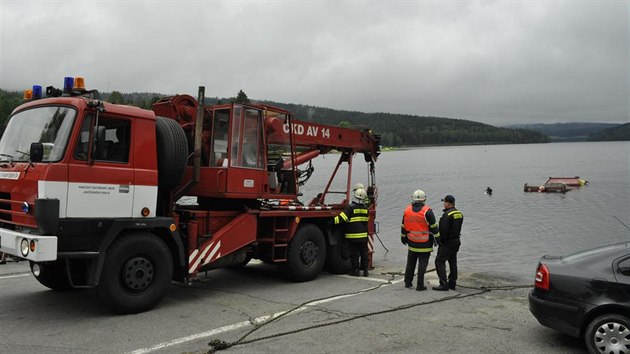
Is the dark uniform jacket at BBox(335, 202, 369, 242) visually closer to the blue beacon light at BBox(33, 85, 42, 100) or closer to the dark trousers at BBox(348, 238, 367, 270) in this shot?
the dark trousers at BBox(348, 238, 367, 270)

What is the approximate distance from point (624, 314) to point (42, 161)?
23.4 ft

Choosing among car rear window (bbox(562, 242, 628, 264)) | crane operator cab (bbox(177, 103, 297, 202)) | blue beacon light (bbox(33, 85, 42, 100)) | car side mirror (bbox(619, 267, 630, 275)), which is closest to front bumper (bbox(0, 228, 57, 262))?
blue beacon light (bbox(33, 85, 42, 100))

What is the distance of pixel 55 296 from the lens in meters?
8.32

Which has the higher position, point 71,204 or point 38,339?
point 71,204

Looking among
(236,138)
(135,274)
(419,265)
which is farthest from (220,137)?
(419,265)

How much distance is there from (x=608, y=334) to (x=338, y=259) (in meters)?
6.14

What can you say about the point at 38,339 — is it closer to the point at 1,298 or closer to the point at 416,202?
the point at 1,298

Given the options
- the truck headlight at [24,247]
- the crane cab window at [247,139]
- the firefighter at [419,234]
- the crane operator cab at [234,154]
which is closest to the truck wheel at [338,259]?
the firefighter at [419,234]

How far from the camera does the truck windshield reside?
6754mm

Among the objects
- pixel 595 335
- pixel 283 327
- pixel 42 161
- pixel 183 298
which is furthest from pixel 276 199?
pixel 595 335

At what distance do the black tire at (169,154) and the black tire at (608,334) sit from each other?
232 inches

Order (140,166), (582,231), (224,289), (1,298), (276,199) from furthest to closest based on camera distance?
(582,231) < (276,199) < (224,289) < (1,298) < (140,166)

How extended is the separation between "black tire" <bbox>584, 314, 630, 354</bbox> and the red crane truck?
5.46 metres

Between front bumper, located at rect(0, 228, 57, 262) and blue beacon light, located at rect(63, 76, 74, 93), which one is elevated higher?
blue beacon light, located at rect(63, 76, 74, 93)
